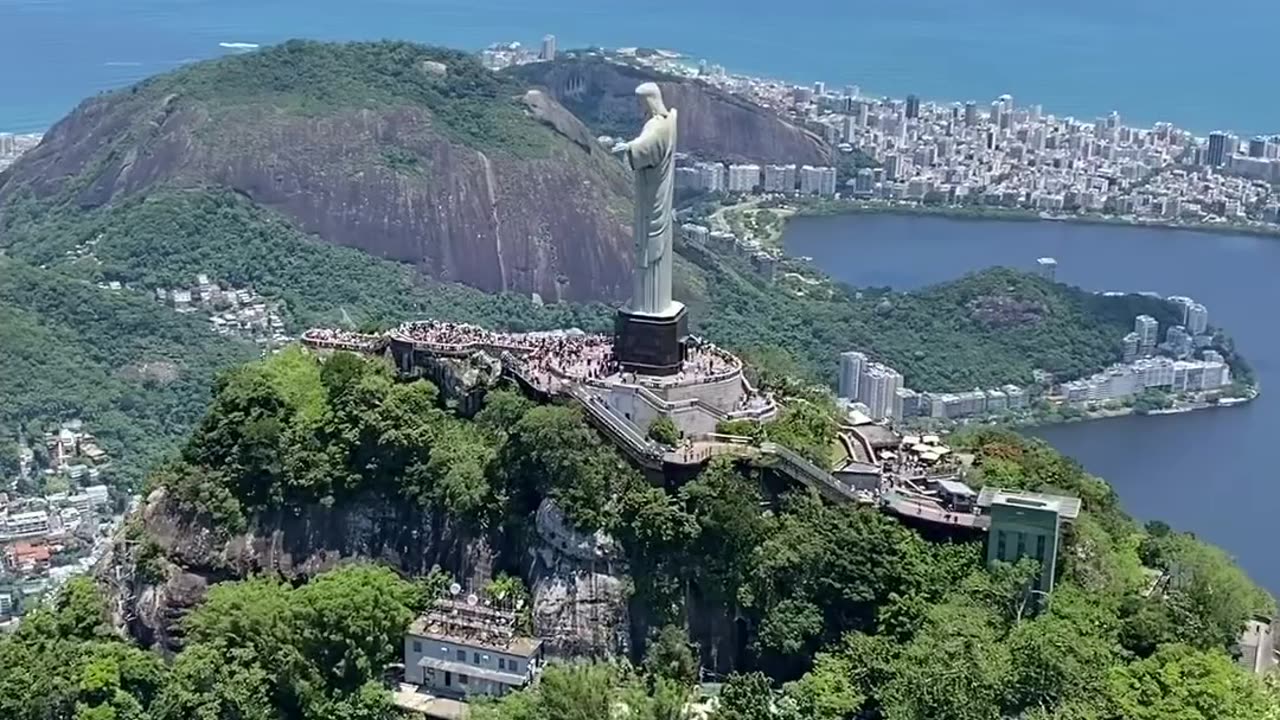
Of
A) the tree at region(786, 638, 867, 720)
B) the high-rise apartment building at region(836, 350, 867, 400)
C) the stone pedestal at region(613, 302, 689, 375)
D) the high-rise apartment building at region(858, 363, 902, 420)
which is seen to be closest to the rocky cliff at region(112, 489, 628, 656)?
the stone pedestal at region(613, 302, 689, 375)

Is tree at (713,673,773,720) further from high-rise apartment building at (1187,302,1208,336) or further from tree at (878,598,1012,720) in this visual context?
high-rise apartment building at (1187,302,1208,336)

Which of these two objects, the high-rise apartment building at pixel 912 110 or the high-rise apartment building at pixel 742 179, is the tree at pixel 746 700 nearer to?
the high-rise apartment building at pixel 742 179

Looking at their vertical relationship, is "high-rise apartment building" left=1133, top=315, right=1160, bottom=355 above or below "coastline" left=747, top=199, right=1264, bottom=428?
below

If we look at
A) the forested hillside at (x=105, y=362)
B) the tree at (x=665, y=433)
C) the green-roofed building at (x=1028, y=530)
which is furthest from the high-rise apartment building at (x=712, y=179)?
the green-roofed building at (x=1028, y=530)

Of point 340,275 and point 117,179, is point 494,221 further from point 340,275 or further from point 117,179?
point 117,179

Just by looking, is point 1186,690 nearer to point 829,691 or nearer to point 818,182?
point 829,691

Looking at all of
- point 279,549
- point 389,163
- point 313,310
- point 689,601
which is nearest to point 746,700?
point 689,601

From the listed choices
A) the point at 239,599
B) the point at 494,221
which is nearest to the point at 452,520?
the point at 239,599
